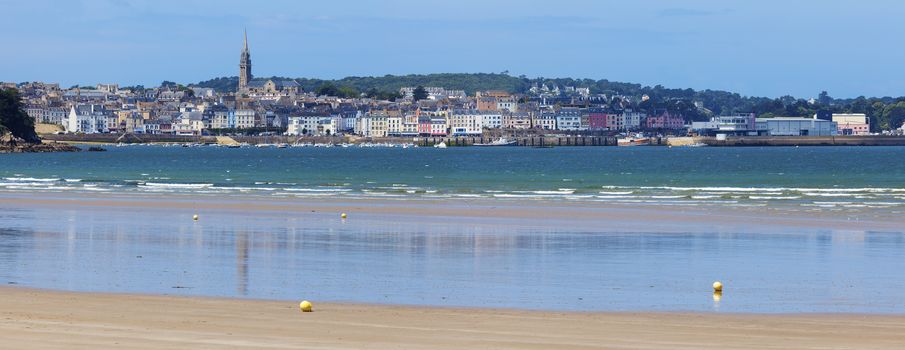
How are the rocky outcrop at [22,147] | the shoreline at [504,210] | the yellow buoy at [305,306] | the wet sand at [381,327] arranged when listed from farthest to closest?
the rocky outcrop at [22,147], the shoreline at [504,210], the yellow buoy at [305,306], the wet sand at [381,327]

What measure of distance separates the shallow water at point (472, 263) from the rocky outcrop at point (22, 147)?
10855 centimetres

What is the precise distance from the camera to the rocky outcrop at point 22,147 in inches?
5049

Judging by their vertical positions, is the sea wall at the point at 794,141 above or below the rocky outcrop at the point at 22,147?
below

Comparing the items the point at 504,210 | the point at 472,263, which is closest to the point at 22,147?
the point at 504,210

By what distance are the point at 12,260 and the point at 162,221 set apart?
8.67 m

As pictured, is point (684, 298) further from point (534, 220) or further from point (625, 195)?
point (625, 195)

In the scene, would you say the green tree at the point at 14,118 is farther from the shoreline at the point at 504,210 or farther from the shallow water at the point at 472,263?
the shallow water at the point at 472,263

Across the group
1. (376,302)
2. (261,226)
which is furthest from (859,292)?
(261,226)

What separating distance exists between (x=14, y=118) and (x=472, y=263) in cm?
12535

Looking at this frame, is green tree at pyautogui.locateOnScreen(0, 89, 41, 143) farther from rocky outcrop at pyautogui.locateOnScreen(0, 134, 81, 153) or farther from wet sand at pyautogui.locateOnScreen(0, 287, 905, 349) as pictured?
wet sand at pyautogui.locateOnScreen(0, 287, 905, 349)

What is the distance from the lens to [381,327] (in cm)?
1133

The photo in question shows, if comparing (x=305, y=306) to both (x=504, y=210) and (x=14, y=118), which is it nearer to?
(x=504, y=210)

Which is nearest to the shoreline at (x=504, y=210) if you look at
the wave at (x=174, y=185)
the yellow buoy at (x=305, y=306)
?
the wave at (x=174, y=185)

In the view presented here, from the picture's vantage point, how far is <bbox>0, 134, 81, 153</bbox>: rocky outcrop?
12825cm
